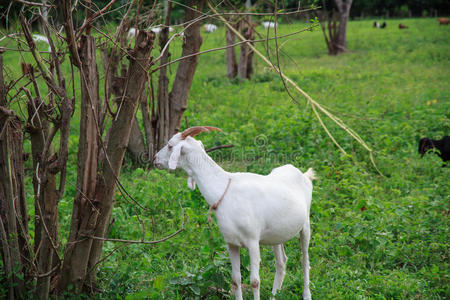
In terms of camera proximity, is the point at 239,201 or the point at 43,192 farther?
the point at 239,201

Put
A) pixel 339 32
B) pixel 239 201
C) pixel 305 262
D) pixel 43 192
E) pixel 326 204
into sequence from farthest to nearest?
pixel 339 32 < pixel 326 204 < pixel 305 262 < pixel 239 201 < pixel 43 192

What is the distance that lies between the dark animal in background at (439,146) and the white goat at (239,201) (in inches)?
196

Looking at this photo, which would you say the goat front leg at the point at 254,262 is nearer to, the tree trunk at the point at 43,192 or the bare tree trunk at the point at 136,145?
the tree trunk at the point at 43,192

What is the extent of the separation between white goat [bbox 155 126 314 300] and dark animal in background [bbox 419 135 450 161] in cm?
498

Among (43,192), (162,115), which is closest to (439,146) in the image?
(162,115)

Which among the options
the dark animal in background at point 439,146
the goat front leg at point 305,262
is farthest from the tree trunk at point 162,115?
the dark animal in background at point 439,146

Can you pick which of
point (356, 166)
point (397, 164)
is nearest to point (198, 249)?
point (356, 166)

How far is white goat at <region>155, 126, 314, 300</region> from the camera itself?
12.1ft

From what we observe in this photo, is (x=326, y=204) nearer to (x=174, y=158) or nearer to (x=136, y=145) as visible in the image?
(x=174, y=158)

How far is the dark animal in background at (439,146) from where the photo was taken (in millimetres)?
8008

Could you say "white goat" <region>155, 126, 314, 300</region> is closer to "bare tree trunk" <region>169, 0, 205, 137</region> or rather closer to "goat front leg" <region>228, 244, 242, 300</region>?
"goat front leg" <region>228, 244, 242, 300</region>

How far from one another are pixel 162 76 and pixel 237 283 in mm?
4610

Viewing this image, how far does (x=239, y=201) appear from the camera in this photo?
147 inches

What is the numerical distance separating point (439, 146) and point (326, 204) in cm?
301
